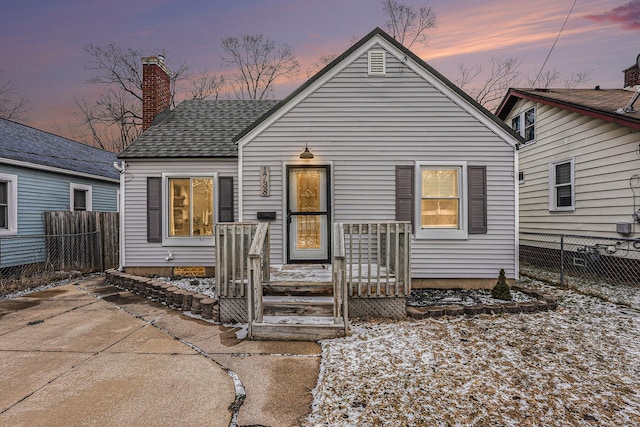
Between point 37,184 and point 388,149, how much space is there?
1045cm

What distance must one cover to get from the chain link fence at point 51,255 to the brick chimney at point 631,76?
1721 cm

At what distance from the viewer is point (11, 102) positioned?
20.7m

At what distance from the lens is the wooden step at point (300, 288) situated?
15.2 ft

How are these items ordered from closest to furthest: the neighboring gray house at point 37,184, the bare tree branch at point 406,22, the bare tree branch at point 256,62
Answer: the neighboring gray house at point 37,184, the bare tree branch at point 406,22, the bare tree branch at point 256,62

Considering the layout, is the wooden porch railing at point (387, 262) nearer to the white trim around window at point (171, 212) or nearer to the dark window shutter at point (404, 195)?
the dark window shutter at point (404, 195)

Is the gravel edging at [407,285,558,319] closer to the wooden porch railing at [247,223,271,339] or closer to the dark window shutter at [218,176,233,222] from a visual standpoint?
the wooden porch railing at [247,223,271,339]

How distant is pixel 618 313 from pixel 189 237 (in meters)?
8.34

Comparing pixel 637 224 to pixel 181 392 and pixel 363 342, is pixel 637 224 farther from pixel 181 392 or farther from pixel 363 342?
pixel 181 392

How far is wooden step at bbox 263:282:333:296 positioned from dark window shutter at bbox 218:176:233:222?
11.2 ft

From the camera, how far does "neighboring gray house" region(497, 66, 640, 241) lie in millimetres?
6926

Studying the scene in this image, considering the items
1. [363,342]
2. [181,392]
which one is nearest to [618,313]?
[363,342]

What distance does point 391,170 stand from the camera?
6570 mm

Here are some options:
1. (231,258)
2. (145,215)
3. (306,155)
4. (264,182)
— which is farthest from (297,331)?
(145,215)

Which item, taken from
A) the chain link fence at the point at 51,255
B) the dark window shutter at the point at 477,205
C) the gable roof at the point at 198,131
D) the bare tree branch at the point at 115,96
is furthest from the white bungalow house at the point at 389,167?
the bare tree branch at the point at 115,96
